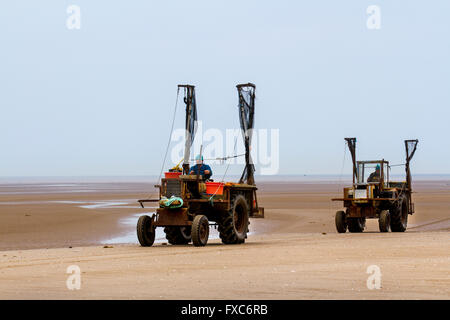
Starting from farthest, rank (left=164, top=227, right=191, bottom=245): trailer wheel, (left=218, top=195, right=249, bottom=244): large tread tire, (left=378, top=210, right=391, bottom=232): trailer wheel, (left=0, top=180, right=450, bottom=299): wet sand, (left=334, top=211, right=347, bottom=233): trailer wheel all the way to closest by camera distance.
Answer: (left=334, top=211, right=347, bottom=233): trailer wheel < (left=378, top=210, right=391, bottom=232): trailer wheel < (left=164, top=227, right=191, bottom=245): trailer wheel < (left=218, top=195, right=249, bottom=244): large tread tire < (left=0, top=180, right=450, bottom=299): wet sand

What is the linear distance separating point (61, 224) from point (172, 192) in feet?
35.7

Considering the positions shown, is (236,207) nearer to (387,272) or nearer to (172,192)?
(172,192)

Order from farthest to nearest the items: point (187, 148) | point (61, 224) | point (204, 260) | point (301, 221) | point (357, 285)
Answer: point (301, 221) → point (61, 224) → point (187, 148) → point (204, 260) → point (357, 285)

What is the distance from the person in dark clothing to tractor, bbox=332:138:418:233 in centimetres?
658

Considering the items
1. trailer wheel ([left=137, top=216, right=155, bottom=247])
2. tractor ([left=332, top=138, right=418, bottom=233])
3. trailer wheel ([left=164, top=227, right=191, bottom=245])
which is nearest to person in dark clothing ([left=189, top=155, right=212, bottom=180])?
trailer wheel ([left=137, top=216, right=155, bottom=247])

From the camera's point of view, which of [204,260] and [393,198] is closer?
[204,260]

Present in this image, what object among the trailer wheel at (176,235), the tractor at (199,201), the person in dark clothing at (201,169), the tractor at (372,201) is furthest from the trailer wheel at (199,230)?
the tractor at (372,201)

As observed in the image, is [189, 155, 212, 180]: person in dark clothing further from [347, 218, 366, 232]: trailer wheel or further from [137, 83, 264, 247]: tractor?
[347, 218, 366, 232]: trailer wheel

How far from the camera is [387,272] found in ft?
35.4

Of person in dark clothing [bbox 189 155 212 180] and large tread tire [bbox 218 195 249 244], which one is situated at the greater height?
person in dark clothing [bbox 189 155 212 180]

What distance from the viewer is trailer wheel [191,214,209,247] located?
15781 mm

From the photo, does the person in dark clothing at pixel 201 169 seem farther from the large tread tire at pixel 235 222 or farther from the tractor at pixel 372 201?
the tractor at pixel 372 201

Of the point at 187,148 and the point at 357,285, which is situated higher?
the point at 187,148
